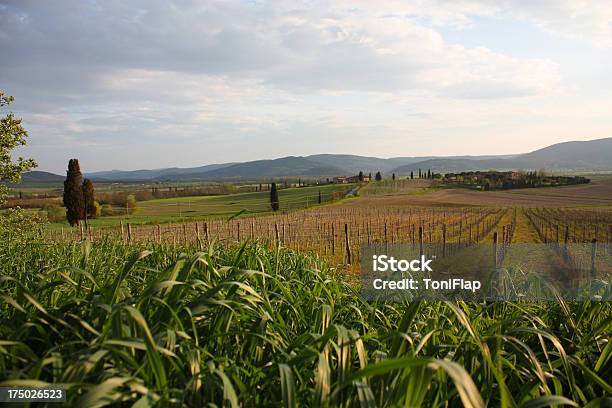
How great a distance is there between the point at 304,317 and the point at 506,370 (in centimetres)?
118

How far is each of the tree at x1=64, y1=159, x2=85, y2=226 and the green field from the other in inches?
297

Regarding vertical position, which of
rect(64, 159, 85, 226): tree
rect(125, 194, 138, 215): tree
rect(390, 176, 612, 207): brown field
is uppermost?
rect(64, 159, 85, 226): tree

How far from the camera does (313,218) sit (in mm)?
44719

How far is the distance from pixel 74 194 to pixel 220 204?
82.9ft

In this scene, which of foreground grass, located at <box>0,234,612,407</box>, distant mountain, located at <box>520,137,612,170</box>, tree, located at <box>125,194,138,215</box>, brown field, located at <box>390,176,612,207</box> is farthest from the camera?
distant mountain, located at <box>520,137,612,170</box>

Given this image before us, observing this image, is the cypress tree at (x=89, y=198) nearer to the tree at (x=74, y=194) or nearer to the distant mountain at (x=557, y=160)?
the tree at (x=74, y=194)

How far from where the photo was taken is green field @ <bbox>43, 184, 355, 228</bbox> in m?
55.7

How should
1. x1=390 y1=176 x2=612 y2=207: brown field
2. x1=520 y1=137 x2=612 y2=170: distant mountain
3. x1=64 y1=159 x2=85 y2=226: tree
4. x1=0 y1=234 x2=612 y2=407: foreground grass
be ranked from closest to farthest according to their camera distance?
x1=0 y1=234 x2=612 y2=407: foreground grass, x1=64 y1=159 x2=85 y2=226: tree, x1=390 y1=176 x2=612 y2=207: brown field, x1=520 y1=137 x2=612 y2=170: distant mountain

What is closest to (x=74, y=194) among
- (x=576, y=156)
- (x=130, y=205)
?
(x=130, y=205)

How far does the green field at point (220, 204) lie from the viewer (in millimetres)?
55734

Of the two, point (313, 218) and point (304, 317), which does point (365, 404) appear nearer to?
point (304, 317)

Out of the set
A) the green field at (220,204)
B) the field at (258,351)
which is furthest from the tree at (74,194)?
the field at (258,351)

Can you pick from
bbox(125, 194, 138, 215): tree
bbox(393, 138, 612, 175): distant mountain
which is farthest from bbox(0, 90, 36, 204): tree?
bbox(393, 138, 612, 175): distant mountain

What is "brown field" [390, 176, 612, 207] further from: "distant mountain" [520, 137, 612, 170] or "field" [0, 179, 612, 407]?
"field" [0, 179, 612, 407]
